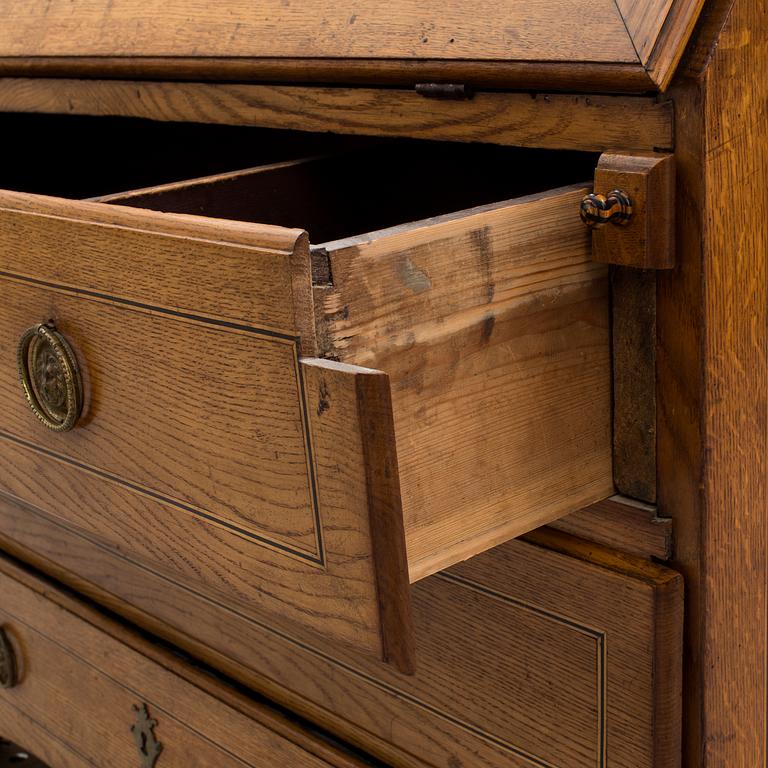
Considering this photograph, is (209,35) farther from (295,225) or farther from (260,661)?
(260,661)

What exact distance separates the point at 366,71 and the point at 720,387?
28 centimetres

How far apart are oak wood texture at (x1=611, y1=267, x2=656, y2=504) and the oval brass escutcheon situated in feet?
2.52

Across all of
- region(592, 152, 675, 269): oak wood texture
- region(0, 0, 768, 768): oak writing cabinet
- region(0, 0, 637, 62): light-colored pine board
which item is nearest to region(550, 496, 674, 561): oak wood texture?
region(0, 0, 768, 768): oak writing cabinet

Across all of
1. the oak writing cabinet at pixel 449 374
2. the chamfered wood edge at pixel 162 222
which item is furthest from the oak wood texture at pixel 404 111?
the chamfered wood edge at pixel 162 222

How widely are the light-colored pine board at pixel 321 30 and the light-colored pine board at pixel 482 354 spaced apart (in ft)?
0.28

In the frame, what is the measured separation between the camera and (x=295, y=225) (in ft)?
3.07

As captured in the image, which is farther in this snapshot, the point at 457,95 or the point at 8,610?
the point at 8,610

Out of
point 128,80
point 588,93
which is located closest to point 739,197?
point 588,93

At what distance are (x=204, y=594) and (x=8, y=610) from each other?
12.9 inches

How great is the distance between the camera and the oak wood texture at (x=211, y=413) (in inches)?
21.6

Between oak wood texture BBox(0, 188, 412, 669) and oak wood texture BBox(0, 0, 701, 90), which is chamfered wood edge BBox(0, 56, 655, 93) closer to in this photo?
oak wood texture BBox(0, 0, 701, 90)

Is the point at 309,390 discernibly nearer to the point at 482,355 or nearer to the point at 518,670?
the point at 482,355

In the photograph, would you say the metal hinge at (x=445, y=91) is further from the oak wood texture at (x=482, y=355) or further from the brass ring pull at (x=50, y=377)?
the brass ring pull at (x=50, y=377)

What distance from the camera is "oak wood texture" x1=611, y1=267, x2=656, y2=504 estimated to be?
2.26ft
